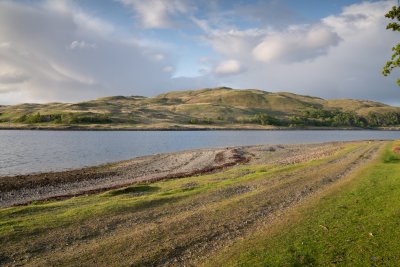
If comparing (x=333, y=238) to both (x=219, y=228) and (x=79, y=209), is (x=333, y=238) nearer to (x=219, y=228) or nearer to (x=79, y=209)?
(x=219, y=228)

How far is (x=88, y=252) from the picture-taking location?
16.3 meters

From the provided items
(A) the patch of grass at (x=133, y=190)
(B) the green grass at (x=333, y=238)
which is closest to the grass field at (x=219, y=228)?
(B) the green grass at (x=333, y=238)

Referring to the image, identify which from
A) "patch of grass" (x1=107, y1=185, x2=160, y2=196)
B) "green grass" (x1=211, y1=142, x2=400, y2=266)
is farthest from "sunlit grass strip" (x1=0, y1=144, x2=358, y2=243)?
"green grass" (x1=211, y1=142, x2=400, y2=266)

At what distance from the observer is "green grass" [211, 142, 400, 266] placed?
14.9m

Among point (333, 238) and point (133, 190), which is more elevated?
point (333, 238)

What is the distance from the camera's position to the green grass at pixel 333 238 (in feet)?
48.8

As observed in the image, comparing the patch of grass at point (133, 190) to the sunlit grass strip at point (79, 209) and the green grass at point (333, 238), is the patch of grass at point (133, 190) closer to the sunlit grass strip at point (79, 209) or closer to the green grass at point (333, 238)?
the sunlit grass strip at point (79, 209)

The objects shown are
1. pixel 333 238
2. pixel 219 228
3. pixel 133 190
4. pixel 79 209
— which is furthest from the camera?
pixel 133 190

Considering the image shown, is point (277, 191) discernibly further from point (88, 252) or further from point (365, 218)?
point (88, 252)

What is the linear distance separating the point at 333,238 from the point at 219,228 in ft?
19.7

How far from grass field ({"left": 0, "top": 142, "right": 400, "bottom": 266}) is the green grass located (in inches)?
1.7

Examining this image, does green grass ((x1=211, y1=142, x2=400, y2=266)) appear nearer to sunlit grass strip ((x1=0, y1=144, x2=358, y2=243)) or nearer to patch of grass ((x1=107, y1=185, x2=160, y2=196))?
sunlit grass strip ((x1=0, y1=144, x2=358, y2=243))

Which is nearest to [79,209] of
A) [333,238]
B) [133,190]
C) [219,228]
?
[133,190]

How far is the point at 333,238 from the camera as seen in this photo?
17.3m
